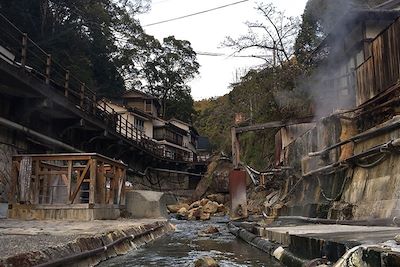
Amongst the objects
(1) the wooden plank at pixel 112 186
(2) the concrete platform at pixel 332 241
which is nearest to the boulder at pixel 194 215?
(1) the wooden plank at pixel 112 186

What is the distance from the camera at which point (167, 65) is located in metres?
66.4

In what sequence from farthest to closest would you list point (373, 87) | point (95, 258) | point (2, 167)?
point (2, 167) < point (373, 87) < point (95, 258)

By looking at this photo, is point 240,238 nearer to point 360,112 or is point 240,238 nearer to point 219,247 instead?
point 219,247

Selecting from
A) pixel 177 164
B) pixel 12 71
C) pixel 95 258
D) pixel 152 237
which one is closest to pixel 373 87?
pixel 152 237

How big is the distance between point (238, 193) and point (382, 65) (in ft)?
35.0

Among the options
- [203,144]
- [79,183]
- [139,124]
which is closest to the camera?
[79,183]

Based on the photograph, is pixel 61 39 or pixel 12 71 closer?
pixel 12 71

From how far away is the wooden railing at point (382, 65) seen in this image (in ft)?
34.8

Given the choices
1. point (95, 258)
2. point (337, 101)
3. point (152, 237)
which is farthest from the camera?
point (337, 101)

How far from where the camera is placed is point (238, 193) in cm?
2033

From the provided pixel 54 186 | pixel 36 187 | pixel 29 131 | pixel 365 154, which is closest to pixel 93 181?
pixel 36 187

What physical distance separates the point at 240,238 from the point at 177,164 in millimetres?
44423

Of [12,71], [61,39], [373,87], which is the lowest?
[373,87]

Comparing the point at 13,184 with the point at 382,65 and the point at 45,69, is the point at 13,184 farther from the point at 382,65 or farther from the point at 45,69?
the point at 382,65
